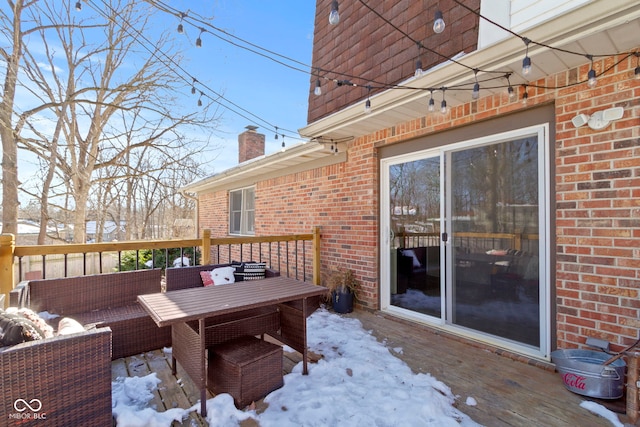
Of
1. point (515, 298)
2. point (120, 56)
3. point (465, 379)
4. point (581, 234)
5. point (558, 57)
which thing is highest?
point (120, 56)

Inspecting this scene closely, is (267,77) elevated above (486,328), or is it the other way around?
(267,77)

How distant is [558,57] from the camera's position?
2.17m

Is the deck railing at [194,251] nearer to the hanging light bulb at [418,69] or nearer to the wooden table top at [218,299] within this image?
the wooden table top at [218,299]

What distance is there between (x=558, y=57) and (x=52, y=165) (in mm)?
8878

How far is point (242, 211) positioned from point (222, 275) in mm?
4311

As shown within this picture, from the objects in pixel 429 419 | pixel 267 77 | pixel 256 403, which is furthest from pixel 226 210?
pixel 429 419

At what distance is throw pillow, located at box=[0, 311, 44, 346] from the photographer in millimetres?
1396

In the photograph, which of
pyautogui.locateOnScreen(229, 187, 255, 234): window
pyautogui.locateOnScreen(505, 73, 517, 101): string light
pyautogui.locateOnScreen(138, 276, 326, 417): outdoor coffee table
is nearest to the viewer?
pyautogui.locateOnScreen(138, 276, 326, 417): outdoor coffee table

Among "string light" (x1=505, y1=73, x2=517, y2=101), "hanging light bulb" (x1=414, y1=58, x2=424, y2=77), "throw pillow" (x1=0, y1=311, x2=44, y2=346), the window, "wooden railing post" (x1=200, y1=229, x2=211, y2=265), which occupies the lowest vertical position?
"throw pillow" (x1=0, y1=311, x2=44, y2=346)

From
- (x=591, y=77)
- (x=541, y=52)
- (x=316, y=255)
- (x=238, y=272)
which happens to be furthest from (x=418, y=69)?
(x=316, y=255)

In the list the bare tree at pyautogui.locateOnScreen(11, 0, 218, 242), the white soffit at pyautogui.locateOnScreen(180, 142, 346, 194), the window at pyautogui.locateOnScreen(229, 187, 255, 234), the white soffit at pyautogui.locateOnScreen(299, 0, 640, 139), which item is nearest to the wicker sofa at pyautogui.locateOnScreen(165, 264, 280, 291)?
the white soffit at pyautogui.locateOnScreen(180, 142, 346, 194)

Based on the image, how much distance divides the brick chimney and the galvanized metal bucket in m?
8.25

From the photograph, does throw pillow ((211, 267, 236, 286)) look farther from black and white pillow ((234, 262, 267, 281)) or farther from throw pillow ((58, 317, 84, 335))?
throw pillow ((58, 317, 84, 335))

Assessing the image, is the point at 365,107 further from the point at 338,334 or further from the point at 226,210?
the point at 226,210
